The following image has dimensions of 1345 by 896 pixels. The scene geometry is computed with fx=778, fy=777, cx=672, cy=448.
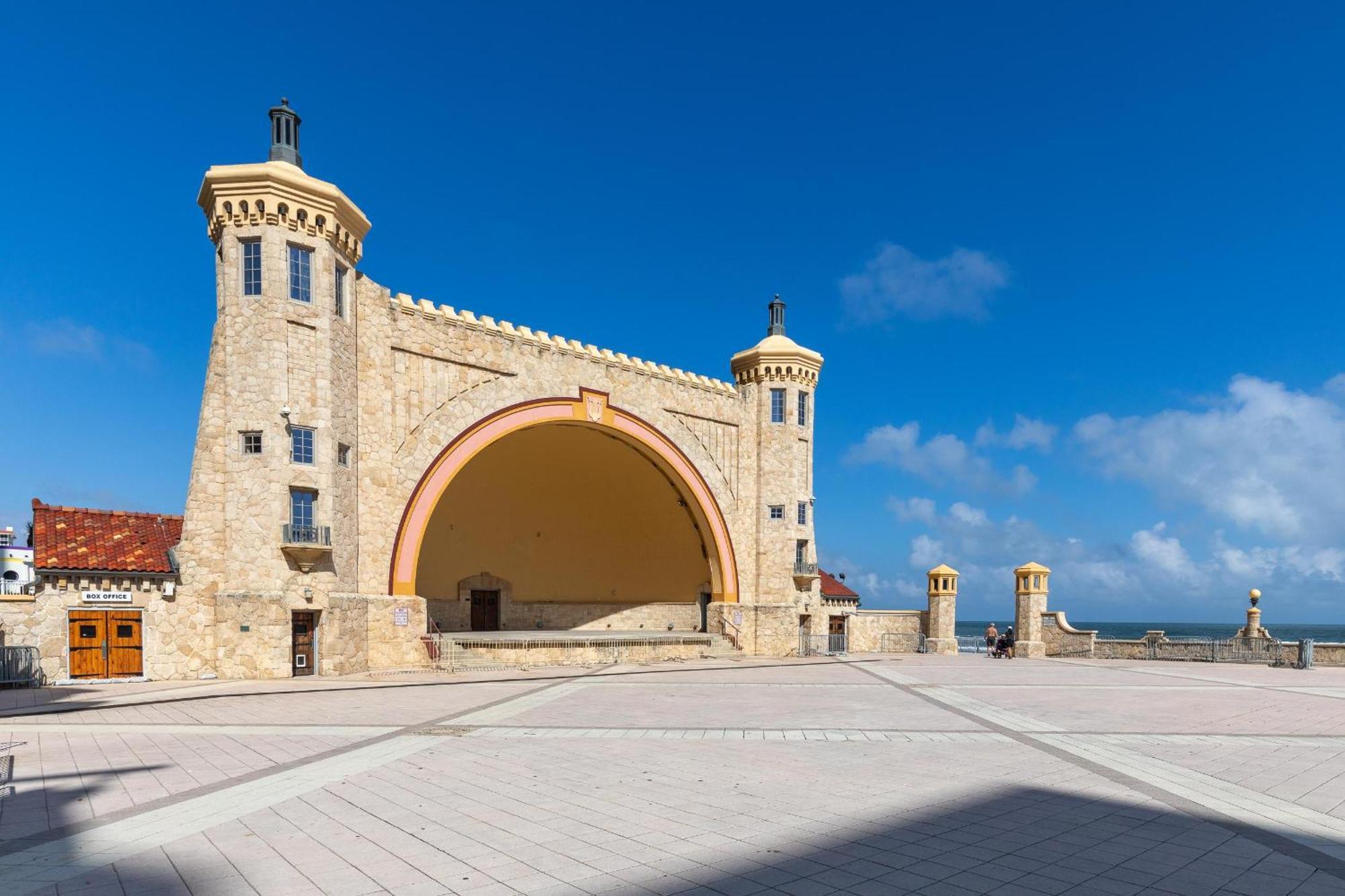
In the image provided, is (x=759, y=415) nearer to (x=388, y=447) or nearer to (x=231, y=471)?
(x=388, y=447)

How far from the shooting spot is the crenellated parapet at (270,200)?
68.5 ft

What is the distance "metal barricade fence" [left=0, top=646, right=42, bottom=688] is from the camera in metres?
17.9

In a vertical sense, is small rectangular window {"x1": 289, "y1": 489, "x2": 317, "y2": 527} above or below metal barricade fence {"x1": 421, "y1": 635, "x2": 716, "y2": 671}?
above

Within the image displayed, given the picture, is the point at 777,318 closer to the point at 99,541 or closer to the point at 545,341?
the point at 545,341

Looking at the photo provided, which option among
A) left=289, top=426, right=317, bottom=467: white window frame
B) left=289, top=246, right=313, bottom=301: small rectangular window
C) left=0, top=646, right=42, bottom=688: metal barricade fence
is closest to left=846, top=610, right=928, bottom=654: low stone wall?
left=289, top=426, right=317, bottom=467: white window frame

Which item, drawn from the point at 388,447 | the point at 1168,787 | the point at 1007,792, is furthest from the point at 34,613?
the point at 1168,787

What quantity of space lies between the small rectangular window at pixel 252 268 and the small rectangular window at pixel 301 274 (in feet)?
2.56

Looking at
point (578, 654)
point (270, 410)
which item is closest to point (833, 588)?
point (578, 654)

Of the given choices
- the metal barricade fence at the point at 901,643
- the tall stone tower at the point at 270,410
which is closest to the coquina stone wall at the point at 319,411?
the tall stone tower at the point at 270,410

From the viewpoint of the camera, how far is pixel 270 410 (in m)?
20.7

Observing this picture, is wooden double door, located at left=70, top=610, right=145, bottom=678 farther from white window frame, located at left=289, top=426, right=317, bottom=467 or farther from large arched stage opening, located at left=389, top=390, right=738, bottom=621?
large arched stage opening, located at left=389, top=390, right=738, bottom=621

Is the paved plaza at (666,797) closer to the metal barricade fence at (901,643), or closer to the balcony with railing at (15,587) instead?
the balcony with railing at (15,587)

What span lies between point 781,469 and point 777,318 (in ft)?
24.0

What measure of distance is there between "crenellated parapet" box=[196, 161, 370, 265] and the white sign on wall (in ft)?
32.0
